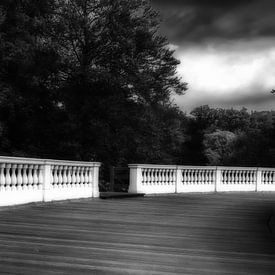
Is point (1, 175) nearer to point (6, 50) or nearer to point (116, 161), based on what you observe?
point (6, 50)

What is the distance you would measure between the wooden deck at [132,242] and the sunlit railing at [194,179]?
23.5 feet

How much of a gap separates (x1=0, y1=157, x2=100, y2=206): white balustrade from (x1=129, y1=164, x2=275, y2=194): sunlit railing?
2.98m

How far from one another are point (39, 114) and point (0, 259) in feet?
87.9

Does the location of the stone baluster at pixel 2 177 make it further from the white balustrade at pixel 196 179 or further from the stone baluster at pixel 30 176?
the white balustrade at pixel 196 179


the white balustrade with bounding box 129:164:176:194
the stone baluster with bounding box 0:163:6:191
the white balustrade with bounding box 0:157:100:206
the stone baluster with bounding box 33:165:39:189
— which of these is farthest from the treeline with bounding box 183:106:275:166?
the stone baluster with bounding box 0:163:6:191

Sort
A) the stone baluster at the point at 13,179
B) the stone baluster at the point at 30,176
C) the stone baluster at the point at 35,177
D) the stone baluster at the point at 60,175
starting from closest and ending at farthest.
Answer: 1. the stone baluster at the point at 13,179
2. the stone baluster at the point at 30,176
3. the stone baluster at the point at 35,177
4. the stone baluster at the point at 60,175

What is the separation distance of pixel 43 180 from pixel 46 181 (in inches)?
4.8

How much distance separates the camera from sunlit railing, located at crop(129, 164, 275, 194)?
19469mm

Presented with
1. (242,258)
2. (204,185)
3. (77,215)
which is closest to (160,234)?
(242,258)

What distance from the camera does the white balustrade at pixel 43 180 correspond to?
40.8 feet

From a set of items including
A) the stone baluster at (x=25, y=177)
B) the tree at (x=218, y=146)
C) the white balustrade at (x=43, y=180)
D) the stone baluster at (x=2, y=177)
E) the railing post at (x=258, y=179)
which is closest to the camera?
the stone baluster at (x=2, y=177)

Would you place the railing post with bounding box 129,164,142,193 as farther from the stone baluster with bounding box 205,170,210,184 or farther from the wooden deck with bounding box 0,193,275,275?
the wooden deck with bounding box 0,193,275,275

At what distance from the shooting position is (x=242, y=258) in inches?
255

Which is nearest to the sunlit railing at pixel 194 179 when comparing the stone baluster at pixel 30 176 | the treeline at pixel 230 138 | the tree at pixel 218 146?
the stone baluster at pixel 30 176
